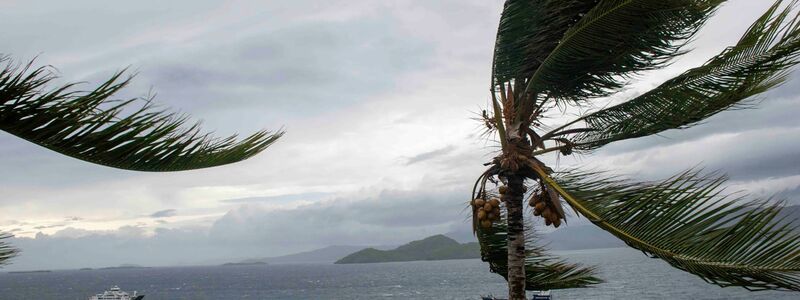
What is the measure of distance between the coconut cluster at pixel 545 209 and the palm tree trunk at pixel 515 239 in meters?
0.30

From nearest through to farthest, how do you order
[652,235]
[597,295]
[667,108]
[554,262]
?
[652,235] < [667,108] < [554,262] < [597,295]

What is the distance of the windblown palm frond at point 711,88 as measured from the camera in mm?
6734

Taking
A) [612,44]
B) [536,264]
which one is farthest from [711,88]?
[536,264]

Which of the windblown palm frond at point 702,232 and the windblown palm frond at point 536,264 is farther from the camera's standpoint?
the windblown palm frond at point 536,264

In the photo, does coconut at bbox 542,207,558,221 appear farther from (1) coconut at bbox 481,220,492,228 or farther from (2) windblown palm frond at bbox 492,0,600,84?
(2) windblown palm frond at bbox 492,0,600,84

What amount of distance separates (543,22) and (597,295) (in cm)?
9884

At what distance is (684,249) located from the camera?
5281 mm

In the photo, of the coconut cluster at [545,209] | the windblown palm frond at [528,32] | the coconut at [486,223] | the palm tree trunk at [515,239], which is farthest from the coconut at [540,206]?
the windblown palm frond at [528,32]

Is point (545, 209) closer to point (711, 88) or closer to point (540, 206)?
point (540, 206)

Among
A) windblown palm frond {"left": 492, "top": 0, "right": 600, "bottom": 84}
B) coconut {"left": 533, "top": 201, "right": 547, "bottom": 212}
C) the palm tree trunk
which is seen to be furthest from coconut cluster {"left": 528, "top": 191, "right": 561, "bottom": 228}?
windblown palm frond {"left": 492, "top": 0, "right": 600, "bottom": 84}

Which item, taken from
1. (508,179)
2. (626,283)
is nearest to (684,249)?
(508,179)

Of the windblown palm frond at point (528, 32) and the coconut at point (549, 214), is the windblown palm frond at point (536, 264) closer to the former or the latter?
the coconut at point (549, 214)

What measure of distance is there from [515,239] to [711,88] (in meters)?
2.87

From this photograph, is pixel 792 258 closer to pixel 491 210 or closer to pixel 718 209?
pixel 718 209
